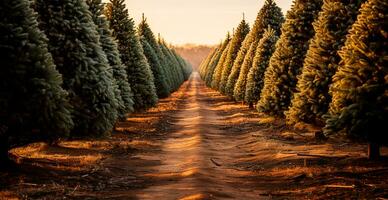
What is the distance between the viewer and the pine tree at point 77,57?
19062 millimetres

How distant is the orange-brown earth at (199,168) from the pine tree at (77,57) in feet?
5.36

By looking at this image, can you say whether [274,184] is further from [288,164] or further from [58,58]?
[58,58]

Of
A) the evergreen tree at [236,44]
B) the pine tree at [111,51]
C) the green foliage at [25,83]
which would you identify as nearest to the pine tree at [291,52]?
the pine tree at [111,51]

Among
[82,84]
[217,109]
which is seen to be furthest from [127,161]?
[217,109]

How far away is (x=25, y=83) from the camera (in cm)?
1416

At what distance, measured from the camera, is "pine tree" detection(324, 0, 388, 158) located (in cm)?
1403

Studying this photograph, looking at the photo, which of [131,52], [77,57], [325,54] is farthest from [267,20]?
[77,57]

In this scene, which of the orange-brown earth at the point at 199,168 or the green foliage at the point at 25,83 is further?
the green foliage at the point at 25,83

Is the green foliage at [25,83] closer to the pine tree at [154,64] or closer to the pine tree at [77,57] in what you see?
the pine tree at [77,57]

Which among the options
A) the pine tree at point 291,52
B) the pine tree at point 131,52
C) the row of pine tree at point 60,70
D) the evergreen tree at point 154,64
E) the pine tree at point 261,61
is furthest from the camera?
the evergreen tree at point 154,64

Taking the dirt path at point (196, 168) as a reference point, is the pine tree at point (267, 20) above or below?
above

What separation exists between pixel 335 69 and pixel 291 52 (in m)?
5.68

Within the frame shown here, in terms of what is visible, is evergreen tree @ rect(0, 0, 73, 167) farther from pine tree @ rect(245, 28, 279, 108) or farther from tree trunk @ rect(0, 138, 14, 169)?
pine tree @ rect(245, 28, 279, 108)

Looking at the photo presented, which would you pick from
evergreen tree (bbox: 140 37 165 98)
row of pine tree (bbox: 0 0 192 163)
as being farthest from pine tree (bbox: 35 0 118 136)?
evergreen tree (bbox: 140 37 165 98)
